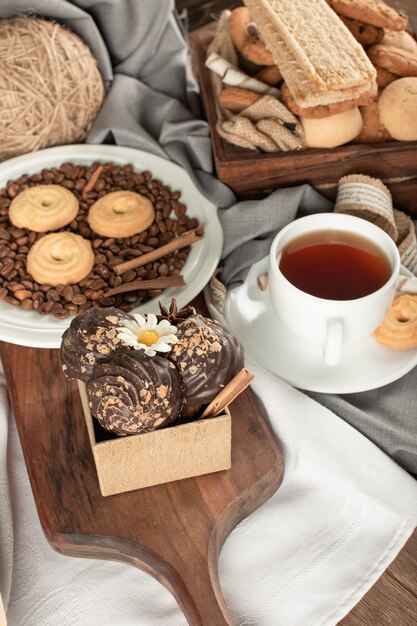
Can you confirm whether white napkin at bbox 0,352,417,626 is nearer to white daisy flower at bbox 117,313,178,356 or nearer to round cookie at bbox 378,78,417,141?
white daisy flower at bbox 117,313,178,356

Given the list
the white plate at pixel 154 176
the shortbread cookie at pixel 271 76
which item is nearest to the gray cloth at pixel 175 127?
the white plate at pixel 154 176

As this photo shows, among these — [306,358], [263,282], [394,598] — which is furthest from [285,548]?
[263,282]

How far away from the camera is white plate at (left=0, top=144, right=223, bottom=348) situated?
983mm

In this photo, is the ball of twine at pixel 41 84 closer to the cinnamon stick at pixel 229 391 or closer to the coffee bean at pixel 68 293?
the coffee bean at pixel 68 293

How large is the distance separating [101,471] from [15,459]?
0.20 meters

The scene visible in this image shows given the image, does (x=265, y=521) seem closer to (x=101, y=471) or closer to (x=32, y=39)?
(x=101, y=471)

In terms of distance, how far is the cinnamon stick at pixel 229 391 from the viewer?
0.77 m

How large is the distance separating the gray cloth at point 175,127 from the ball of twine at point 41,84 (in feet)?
0.13

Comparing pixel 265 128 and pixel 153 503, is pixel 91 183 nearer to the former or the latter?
pixel 265 128

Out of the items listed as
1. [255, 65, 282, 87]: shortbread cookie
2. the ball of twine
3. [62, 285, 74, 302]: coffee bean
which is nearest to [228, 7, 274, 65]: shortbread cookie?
[255, 65, 282, 87]: shortbread cookie

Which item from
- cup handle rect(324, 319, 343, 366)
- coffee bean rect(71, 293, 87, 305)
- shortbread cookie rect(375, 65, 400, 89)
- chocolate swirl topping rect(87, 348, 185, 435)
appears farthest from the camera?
shortbread cookie rect(375, 65, 400, 89)

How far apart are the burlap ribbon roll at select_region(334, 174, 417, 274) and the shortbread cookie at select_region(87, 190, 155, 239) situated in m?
0.27

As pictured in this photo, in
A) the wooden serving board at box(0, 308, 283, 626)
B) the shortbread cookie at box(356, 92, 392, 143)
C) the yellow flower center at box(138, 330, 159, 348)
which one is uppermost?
the shortbread cookie at box(356, 92, 392, 143)

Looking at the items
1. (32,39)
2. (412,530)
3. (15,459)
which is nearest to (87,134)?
(32,39)
